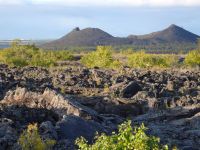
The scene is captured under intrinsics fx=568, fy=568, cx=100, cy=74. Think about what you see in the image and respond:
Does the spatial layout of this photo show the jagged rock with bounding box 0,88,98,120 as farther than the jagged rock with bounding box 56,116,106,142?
Yes

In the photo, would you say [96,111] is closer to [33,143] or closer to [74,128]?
[74,128]

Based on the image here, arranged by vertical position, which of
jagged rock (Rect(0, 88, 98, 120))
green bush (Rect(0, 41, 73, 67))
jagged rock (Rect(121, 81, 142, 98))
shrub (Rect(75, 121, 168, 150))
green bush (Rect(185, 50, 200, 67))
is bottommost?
green bush (Rect(185, 50, 200, 67))

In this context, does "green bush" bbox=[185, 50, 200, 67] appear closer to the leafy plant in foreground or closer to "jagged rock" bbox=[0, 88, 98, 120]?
the leafy plant in foreground

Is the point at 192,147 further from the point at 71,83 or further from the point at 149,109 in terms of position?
the point at 71,83

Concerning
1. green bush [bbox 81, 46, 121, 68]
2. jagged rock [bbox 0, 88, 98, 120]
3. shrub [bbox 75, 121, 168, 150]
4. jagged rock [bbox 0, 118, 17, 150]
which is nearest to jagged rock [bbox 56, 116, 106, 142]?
jagged rock [bbox 0, 118, 17, 150]

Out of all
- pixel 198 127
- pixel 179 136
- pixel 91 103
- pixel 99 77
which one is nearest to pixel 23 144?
pixel 179 136

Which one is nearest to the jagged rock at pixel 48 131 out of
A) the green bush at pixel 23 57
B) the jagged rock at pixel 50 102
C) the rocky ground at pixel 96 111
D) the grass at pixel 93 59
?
the rocky ground at pixel 96 111

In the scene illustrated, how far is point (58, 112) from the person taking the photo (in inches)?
1040

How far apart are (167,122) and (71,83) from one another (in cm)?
1466

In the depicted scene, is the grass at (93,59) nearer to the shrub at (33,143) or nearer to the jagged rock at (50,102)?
the jagged rock at (50,102)

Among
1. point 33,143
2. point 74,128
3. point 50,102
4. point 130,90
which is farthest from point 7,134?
point 130,90

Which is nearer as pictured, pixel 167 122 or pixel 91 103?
pixel 167 122

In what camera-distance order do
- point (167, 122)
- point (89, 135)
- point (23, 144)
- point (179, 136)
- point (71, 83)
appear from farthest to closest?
point (71, 83), point (167, 122), point (179, 136), point (89, 135), point (23, 144)

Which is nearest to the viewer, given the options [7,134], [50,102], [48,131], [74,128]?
[7,134]
